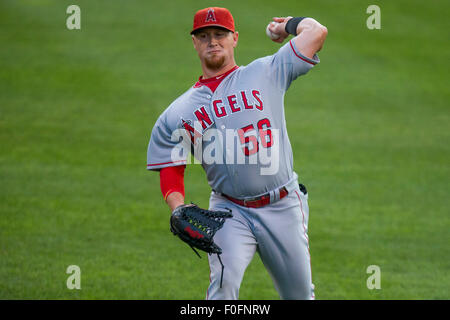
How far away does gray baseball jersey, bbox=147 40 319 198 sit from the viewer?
16.5 ft

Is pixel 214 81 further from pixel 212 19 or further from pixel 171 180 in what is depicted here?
pixel 171 180

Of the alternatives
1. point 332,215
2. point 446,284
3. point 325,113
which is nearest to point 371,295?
point 446,284

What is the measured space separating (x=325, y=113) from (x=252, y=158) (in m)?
10.3

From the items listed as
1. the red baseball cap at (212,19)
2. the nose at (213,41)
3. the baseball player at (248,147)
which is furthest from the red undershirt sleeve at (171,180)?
the red baseball cap at (212,19)

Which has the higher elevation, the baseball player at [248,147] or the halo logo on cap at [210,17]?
the halo logo on cap at [210,17]

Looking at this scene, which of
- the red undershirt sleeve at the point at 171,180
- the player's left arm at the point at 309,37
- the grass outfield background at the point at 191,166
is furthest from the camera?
the grass outfield background at the point at 191,166

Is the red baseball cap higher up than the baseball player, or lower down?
higher up

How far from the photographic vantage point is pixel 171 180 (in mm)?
5113

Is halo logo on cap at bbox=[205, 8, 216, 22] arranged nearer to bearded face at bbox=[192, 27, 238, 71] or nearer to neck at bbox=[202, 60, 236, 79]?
bearded face at bbox=[192, 27, 238, 71]

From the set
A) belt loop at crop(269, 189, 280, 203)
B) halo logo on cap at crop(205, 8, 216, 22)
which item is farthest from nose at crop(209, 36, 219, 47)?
belt loop at crop(269, 189, 280, 203)

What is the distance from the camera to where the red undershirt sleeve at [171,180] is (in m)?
5.10

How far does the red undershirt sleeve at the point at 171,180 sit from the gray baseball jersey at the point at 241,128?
49 mm

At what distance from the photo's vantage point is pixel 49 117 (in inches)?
564

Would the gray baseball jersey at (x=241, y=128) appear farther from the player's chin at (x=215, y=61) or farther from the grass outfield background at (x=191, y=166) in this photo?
the grass outfield background at (x=191, y=166)
